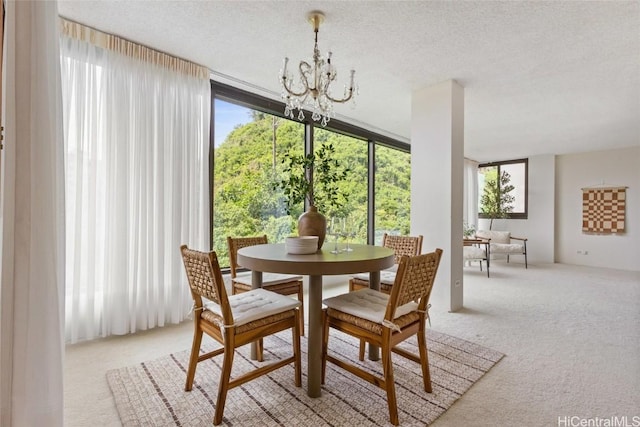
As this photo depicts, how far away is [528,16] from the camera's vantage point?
2.17 metres

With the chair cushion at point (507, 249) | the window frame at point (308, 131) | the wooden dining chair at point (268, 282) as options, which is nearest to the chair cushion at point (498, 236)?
the chair cushion at point (507, 249)

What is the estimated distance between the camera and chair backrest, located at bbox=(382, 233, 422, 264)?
8.89ft

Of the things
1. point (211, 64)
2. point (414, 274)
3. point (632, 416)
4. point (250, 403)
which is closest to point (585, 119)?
point (632, 416)

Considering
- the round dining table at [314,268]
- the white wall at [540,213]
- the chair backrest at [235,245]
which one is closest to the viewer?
the round dining table at [314,268]

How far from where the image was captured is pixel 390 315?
157 cm

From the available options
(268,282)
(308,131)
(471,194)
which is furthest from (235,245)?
(471,194)

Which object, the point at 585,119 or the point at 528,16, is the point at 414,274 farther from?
the point at 585,119

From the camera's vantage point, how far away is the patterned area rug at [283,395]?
62.5 inches

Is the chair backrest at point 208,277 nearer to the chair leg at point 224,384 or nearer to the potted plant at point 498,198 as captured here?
the chair leg at point 224,384

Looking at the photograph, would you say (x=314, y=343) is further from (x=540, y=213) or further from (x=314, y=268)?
(x=540, y=213)

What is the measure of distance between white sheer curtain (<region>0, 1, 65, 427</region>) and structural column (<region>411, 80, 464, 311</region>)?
3.16 meters

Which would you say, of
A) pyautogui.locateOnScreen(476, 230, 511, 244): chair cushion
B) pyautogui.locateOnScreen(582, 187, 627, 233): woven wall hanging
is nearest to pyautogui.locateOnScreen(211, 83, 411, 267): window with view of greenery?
pyautogui.locateOnScreen(476, 230, 511, 244): chair cushion

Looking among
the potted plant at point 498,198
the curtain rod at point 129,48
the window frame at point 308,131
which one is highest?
the curtain rod at point 129,48

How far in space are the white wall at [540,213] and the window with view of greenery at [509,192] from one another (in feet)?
0.51
